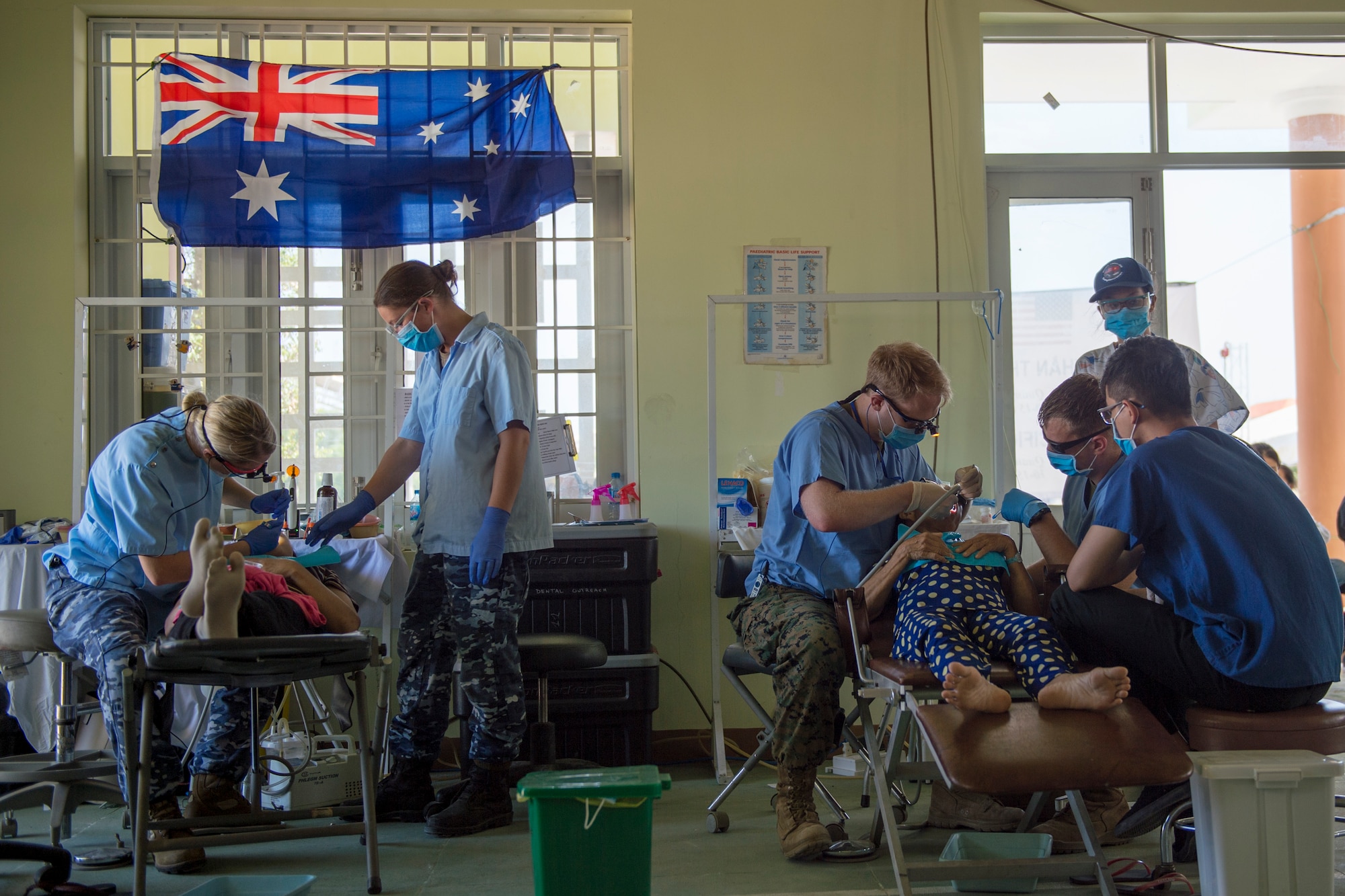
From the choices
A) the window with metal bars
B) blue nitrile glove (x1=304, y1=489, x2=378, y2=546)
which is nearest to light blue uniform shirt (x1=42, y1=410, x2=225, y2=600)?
blue nitrile glove (x1=304, y1=489, x2=378, y2=546)

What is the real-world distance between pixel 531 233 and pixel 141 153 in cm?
150

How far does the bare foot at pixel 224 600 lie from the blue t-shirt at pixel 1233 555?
5.99 ft

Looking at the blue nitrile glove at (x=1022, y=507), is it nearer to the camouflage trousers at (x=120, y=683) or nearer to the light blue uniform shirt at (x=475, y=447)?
the light blue uniform shirt at (x=475, y=447)

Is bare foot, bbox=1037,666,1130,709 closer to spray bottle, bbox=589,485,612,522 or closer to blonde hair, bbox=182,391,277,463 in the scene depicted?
blonde hair, bbox=182,391,277,463

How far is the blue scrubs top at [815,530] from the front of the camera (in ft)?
8.39

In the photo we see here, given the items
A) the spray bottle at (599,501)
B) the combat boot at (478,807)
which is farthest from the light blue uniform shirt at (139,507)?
the spray bottle at (599,501)

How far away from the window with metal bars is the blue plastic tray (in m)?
1.80

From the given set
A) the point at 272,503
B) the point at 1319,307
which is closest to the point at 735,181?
the point at 272,503

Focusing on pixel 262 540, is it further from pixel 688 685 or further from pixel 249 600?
pixel 688 685

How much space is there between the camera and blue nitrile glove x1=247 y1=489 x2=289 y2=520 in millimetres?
2898

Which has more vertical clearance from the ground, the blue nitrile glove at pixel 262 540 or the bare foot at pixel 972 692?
the blue nitrile glove at pixel 262 540

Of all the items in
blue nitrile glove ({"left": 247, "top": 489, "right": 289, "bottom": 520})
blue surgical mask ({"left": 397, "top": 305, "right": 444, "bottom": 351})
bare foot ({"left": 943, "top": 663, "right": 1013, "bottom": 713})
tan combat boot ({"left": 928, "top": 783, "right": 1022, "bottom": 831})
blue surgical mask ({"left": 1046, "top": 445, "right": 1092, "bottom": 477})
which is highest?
blue surgical mask ({"left": 397, "top": 305, "right": 444, "bottom": 351})

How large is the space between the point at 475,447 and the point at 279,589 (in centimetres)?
62

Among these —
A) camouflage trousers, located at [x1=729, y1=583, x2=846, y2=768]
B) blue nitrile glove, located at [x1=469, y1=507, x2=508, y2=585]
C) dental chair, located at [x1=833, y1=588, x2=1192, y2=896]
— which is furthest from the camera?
blue nitrile glove, located at [x1=469, y1=507, x2=508, y2=585]
